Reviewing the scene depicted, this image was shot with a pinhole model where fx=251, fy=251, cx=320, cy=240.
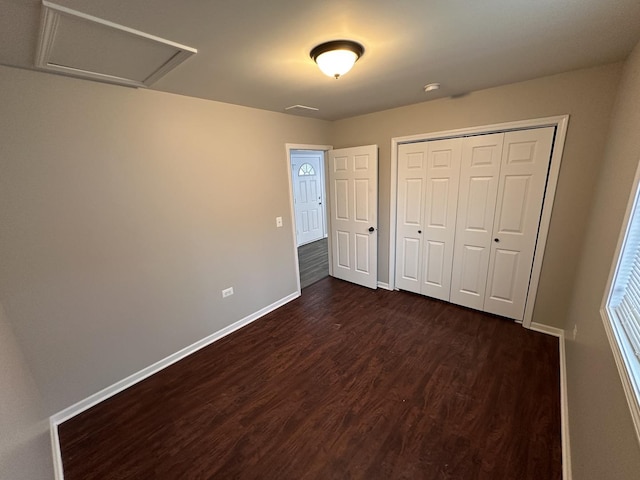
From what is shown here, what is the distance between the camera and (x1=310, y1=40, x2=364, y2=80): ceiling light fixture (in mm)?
1417

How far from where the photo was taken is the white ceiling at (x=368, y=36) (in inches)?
43.6

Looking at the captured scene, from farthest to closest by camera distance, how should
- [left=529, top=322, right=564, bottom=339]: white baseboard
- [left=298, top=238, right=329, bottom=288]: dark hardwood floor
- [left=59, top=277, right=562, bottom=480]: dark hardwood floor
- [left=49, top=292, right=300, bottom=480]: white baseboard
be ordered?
[left=298, top=238, right=329, bottom=288]: dark hardwood floor, [left=529, top=322, right=564, bottom=339]: white baseboard, [left=49, top=292, right=300, bottom=480]: white baseboard, [left=59, top=277, right=562, bottom=480]: dark hardwood floor

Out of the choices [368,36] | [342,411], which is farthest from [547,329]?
[368,36]

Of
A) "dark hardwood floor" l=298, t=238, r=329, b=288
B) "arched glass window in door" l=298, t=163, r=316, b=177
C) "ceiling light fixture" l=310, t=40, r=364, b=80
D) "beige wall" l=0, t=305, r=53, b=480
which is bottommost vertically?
"dark hardwood floor" l=298, t=238, r=329, b=288

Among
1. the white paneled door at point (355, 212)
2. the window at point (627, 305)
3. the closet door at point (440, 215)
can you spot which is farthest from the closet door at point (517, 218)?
the white paneled door at point (355, 212)

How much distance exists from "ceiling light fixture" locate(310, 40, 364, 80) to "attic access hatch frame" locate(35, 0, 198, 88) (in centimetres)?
72

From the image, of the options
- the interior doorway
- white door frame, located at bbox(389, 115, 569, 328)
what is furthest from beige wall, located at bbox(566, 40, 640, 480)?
the interior doorway

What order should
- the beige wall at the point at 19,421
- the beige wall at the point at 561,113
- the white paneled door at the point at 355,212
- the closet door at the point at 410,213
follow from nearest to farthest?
the beige wall at the point at 19,421 < the beige wall at the point at 561,113 < the closet door at the point at 410,213 < the white paneled door at the point at 355,212

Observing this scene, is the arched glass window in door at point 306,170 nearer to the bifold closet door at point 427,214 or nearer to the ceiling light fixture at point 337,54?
the bifold closet door at point 427,214

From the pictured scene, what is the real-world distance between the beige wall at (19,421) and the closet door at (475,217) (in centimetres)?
361

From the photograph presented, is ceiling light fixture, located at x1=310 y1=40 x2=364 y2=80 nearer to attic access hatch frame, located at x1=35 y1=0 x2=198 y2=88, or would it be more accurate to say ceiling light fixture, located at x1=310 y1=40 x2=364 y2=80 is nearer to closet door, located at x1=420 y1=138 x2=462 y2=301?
Result: attic access hatch frame, located at x1=35 y1=0 x2=198 y2=88

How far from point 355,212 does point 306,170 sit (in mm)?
2873

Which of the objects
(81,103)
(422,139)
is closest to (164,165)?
(81,103)

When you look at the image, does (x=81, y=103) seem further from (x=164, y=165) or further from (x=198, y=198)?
(x=198, y=198)
